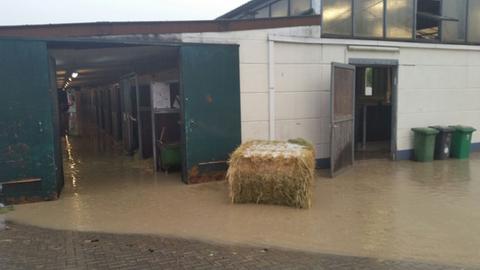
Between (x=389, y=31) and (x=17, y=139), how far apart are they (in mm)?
7591

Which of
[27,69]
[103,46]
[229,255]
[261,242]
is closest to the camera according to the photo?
[229,255]

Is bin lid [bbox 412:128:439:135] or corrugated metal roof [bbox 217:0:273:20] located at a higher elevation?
corrugated metal roof [bbox 217:0:273:20]

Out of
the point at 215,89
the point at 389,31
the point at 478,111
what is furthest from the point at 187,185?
the point at 478,111

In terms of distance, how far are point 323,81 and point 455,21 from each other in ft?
13.3

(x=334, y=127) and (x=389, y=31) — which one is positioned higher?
(x=389, y=31)

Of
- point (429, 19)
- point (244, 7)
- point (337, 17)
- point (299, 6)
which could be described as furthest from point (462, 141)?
point (244, 7)

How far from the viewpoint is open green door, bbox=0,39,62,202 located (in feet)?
19.7

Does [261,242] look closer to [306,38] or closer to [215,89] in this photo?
[215,89]

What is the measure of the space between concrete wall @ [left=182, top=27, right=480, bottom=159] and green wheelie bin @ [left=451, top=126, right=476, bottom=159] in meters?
0.50

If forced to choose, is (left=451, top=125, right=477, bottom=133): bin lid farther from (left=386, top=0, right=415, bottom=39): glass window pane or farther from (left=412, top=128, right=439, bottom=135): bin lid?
(left=386, top=0, right=415, bottom=39): glass window pane

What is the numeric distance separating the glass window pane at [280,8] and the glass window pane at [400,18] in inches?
104

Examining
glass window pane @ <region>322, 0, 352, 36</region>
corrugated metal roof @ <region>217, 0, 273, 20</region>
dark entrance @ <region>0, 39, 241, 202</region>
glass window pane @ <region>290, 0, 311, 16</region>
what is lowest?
dark entrance @ <region>0, 39, 241, 202</region>

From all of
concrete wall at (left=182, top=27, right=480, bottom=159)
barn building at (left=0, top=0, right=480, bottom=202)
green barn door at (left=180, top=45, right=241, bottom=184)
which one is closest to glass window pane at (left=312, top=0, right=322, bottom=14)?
barn building at (left=0, top=0, right=480, bottom=202)

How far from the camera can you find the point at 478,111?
1077cm
